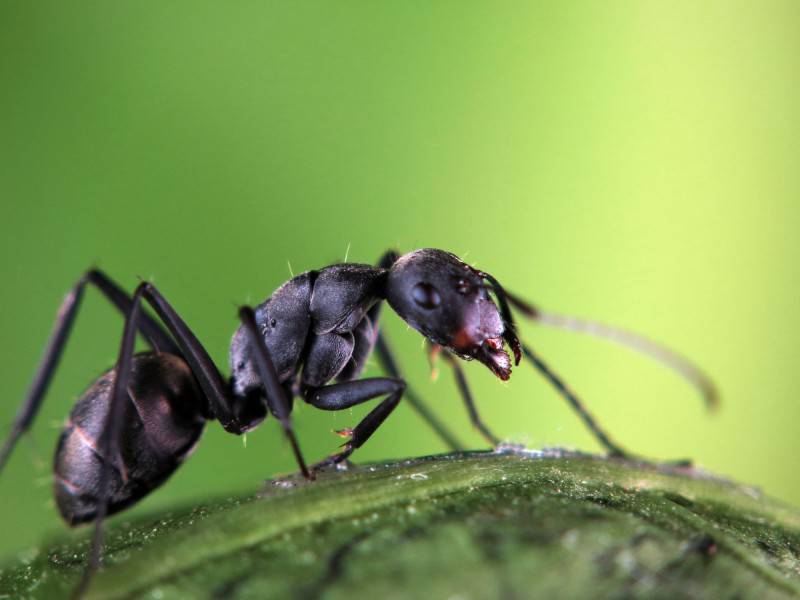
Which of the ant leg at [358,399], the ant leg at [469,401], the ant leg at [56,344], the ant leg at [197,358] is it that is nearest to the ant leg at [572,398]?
the ant leg at [469,401]

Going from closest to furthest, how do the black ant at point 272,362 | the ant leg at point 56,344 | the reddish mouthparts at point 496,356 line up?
the ant leg at point 56,344, the black ant at point 272,362, the reddish mouthparts at point 496,356

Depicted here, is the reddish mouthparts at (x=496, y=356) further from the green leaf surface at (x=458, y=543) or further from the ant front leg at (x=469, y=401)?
the green leaf surface at (x=458, y=543)

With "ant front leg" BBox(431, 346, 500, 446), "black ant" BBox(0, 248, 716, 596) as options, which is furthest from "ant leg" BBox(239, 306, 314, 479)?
"ant front leg" BBox(431, 346, 500, 446)

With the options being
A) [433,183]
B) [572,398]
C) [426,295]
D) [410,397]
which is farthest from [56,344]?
[433,183]

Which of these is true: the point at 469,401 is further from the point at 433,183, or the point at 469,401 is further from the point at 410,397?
the point at 433,183

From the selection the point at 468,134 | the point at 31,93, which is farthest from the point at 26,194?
the point at 468,134

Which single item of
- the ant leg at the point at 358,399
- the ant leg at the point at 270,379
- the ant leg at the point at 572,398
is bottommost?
the ant leg at the point at 572,398
